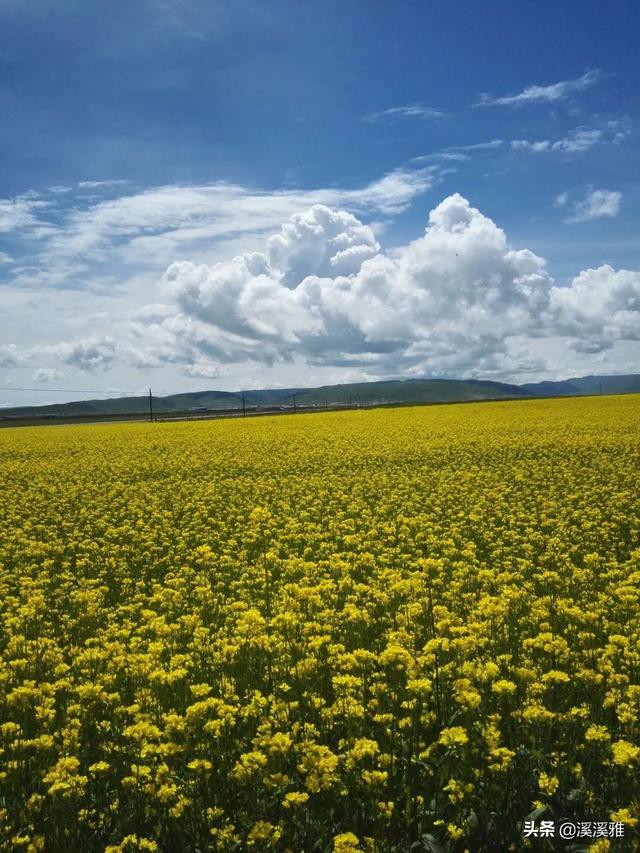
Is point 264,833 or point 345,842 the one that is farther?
point 264,833

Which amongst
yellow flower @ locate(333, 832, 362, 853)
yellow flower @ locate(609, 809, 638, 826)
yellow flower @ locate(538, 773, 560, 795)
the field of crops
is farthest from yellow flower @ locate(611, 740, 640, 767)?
yellow flower @ locate(333, 832, 362, 853)

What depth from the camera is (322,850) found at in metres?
4.29

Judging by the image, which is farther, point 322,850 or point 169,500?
point 169,500

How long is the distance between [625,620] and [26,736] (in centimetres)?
731

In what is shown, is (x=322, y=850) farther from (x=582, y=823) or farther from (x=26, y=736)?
(x=26, y=736)

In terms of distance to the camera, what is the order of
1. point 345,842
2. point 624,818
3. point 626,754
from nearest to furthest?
point 345,842 < point 624,818 < point 626,754

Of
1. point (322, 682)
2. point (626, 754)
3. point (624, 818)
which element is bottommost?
point (322, 682)

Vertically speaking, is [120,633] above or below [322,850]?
above

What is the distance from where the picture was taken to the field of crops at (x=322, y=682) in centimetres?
450

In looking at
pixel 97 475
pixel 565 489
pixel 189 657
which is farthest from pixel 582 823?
pixel 97 475

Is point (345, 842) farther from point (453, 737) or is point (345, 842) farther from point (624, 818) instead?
point (624, 818)

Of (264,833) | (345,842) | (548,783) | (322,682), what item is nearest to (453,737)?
(548,783)

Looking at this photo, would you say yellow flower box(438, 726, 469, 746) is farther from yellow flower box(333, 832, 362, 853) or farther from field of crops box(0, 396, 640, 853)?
yellow flower box(333, 832, 362, 853)

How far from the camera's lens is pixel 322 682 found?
666 cm
